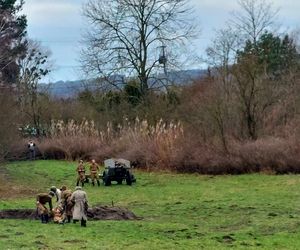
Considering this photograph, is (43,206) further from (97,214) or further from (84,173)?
(84,173)

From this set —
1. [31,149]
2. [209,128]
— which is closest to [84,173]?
[209,128]

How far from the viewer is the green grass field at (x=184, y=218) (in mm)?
15695

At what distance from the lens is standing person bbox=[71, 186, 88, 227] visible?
19047mm

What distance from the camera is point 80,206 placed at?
19.2 meters

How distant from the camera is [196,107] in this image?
3919 cm

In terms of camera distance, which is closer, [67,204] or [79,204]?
[79,204]

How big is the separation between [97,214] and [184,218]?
2.61m

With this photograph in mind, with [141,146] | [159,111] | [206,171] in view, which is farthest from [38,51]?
[206,171]

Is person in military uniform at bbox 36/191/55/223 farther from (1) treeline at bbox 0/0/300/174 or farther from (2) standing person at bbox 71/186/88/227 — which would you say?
(1) treeline at bbox 0/0/300/174

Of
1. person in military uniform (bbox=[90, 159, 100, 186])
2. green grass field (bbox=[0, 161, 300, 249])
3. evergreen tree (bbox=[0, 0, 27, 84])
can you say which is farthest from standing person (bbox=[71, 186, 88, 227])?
evergreen tree (bbox=[0, 0, 27, 84])

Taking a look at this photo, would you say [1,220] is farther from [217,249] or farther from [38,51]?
[38,51]

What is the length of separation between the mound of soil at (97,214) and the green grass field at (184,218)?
623 millimetres

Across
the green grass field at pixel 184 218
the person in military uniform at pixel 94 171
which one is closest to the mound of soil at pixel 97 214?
the green grass field at pixel 184 218

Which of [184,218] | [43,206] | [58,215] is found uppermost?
[43,206]
